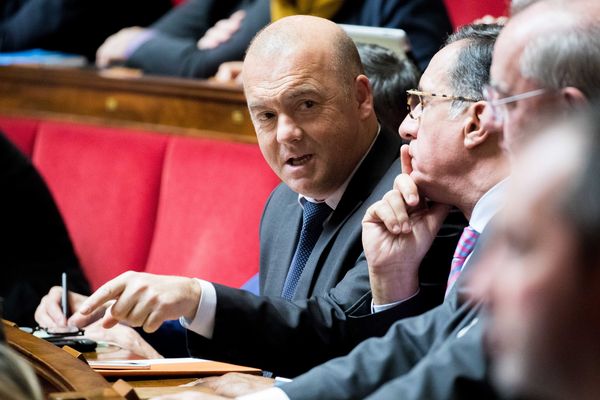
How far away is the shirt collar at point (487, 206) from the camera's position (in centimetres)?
191

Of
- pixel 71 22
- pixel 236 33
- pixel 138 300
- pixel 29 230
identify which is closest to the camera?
pixel 138 300

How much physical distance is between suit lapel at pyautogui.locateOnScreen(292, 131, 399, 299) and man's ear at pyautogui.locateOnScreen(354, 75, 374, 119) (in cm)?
9

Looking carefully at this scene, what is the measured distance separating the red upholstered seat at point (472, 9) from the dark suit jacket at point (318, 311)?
6.33 ft

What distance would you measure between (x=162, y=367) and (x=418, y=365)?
0.66m

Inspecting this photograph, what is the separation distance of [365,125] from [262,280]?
45 centimetres

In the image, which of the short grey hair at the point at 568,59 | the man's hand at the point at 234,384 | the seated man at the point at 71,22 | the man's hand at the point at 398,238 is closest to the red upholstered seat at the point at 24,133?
the seated man at the point at 71,22

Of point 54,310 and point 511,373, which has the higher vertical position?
point 511,373

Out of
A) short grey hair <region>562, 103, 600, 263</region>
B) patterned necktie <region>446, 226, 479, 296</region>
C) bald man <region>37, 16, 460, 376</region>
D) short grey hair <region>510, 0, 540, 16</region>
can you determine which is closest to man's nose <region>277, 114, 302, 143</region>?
bald man <region>37, 16, 460, 376</region>

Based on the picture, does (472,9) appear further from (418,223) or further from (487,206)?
(487,206)

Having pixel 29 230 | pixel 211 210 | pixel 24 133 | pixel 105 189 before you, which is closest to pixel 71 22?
pixel 24 133

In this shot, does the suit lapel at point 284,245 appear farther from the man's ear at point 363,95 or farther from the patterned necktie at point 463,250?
the patterned necktie at point 463,250

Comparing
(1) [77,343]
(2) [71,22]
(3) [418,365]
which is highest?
(3) [418,365]

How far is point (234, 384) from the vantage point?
175cm

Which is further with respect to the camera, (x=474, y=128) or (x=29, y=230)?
(x=29, y=230)
